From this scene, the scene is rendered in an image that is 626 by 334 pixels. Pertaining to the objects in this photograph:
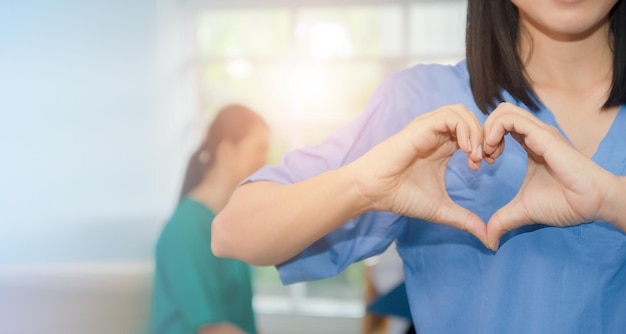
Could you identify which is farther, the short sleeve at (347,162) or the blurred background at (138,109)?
the blurred background at (138,109)

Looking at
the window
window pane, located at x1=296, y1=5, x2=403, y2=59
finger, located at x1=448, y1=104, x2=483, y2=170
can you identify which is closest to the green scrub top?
the window

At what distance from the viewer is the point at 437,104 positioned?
85 centimetres

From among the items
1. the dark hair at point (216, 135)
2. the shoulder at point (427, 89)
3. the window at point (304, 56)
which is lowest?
the dark hair at point (216, 135)

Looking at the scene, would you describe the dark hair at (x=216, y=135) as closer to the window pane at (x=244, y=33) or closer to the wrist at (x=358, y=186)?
the window pane at (x=244, y=33)

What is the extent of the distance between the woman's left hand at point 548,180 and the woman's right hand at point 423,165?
0.02 m

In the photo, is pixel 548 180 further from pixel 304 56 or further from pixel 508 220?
pixel 304 56

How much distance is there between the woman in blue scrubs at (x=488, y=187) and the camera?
683 millimetres

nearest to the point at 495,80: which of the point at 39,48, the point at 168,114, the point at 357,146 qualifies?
the point at 357,146

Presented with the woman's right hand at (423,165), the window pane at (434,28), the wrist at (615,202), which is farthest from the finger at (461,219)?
the window pane at (434,28)

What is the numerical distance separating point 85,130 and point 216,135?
1.18 feet

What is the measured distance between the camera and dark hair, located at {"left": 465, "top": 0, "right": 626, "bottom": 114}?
83cm

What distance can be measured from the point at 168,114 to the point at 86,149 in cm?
27

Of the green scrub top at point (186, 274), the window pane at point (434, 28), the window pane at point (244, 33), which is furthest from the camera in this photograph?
the window pane at point (434, 28)

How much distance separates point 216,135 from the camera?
146cm
